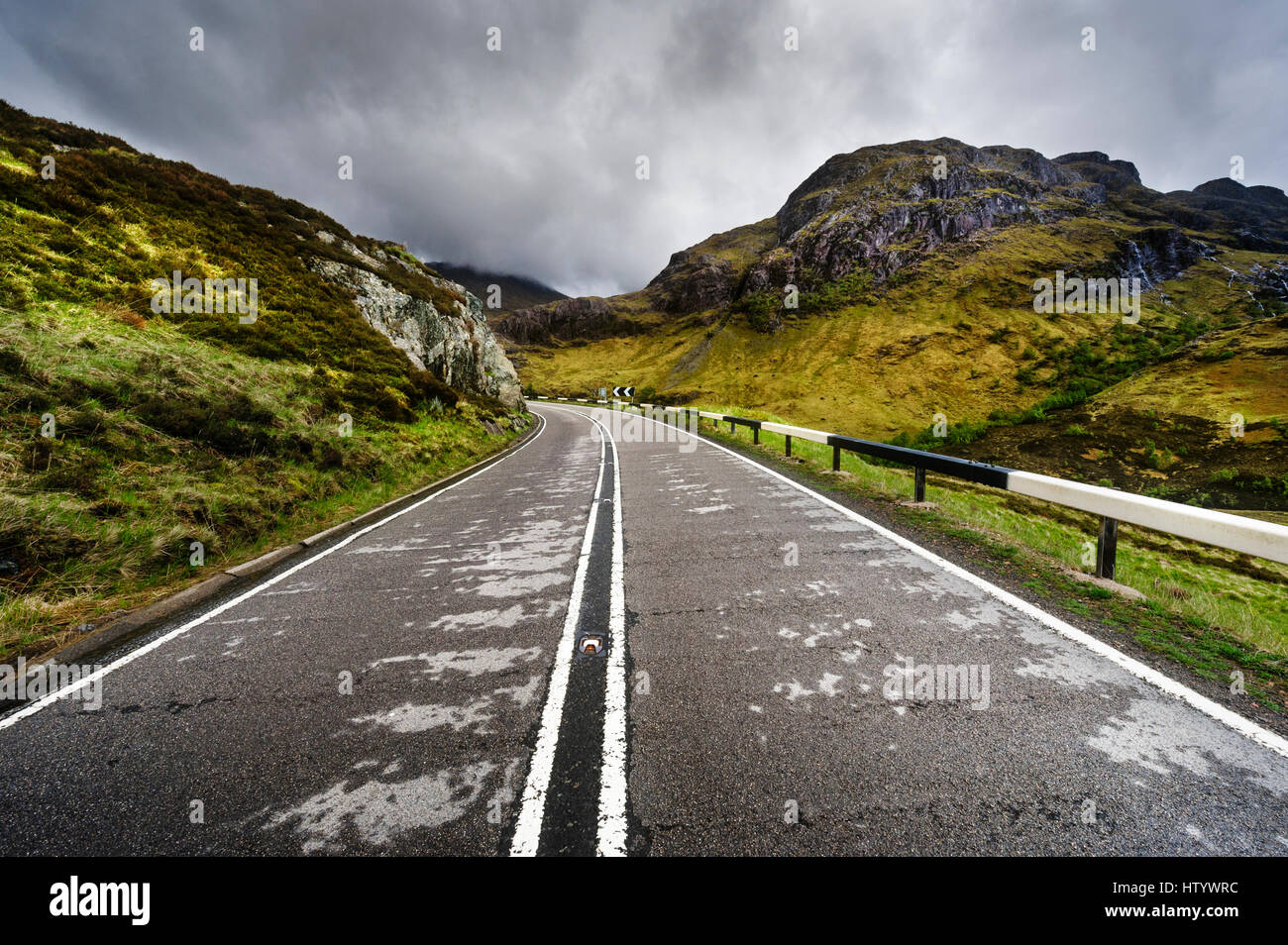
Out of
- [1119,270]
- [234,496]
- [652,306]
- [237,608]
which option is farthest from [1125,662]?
[652,306]

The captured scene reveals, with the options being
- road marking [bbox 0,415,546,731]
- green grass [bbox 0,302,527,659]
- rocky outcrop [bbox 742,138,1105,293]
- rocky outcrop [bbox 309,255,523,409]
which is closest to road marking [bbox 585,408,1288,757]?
road marking [bbox 0,415,546,731]

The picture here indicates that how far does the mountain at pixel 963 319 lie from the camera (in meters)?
32.1

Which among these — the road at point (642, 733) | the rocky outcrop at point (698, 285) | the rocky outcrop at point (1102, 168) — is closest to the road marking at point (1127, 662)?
the road at point (642, 733)

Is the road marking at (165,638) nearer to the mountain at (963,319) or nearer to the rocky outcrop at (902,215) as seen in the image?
the mountain at (963,319)

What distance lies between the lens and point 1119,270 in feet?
186

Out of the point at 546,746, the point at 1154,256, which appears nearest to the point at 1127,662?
the point at 546,746

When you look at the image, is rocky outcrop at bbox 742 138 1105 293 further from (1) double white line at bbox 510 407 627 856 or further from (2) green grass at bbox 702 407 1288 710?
(1) double white line at bbox 510 407 627 856

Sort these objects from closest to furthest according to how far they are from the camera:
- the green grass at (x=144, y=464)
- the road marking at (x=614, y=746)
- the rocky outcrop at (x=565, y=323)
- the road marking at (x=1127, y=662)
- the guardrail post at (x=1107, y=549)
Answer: the road marking at (x=614, y=746) → the road marking at (x=1127, y=662) → the guardrail post at (x=1107, y=549) → the green grass at (x=144, y=464) → the rocky outcrop at (x=565, y=323)

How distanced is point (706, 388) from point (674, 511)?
5307cm

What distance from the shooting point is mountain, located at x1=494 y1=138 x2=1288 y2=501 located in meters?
32.1

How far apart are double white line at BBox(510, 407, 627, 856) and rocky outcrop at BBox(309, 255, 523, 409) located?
52.2 ft

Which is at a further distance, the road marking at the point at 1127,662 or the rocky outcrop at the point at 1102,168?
the rocky outcrop at the point at 1102,168

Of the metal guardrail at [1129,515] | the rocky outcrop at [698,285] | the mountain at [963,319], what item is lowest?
the metal guardrail at [1129,515]

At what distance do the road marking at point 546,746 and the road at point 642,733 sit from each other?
1cm
